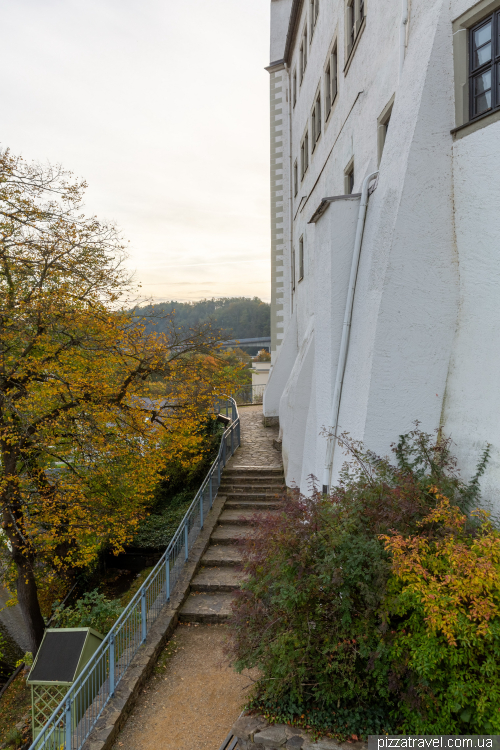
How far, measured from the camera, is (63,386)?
395 inches

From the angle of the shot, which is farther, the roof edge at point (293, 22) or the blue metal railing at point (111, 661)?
the roof edge at point (293, 22)

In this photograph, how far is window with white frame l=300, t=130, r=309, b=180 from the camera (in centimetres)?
1559

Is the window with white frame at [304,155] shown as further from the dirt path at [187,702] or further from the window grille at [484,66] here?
the dirt path at [187,702]

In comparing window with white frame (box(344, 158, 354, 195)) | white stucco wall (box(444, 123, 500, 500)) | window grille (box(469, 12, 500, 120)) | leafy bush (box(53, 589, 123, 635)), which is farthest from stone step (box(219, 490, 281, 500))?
window grille (box(469, 12, 500, 120))

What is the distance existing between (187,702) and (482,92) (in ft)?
28.4

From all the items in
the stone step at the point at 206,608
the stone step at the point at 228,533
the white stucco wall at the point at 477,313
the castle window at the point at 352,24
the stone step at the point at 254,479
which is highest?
the castle window at the point at 352,24

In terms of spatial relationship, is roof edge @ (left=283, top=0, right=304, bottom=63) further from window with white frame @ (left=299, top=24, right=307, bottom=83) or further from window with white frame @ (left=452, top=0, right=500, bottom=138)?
window with white frame @ (left=452, top=0, right=500, bottom=138)

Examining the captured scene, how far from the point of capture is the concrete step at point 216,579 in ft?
30.7

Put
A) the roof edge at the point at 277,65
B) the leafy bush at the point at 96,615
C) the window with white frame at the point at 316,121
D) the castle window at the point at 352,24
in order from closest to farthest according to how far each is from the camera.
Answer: the castle window at the point at 352,24 < the leafy bush at the point at 96,615 < the window with white frame at the point at 316,121 < the roof edge at the point at 277,65

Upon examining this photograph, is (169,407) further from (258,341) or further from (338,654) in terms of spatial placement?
(258,341)

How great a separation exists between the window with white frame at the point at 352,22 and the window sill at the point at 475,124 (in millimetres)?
4098

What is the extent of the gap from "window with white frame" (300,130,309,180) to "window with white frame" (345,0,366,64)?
19.2 feet

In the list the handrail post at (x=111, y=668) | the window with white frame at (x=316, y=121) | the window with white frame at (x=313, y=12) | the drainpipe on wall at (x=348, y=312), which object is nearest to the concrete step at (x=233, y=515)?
the drainpipe on wall at (x=348, y=312)

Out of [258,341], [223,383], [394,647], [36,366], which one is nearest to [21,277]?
[36,366]
